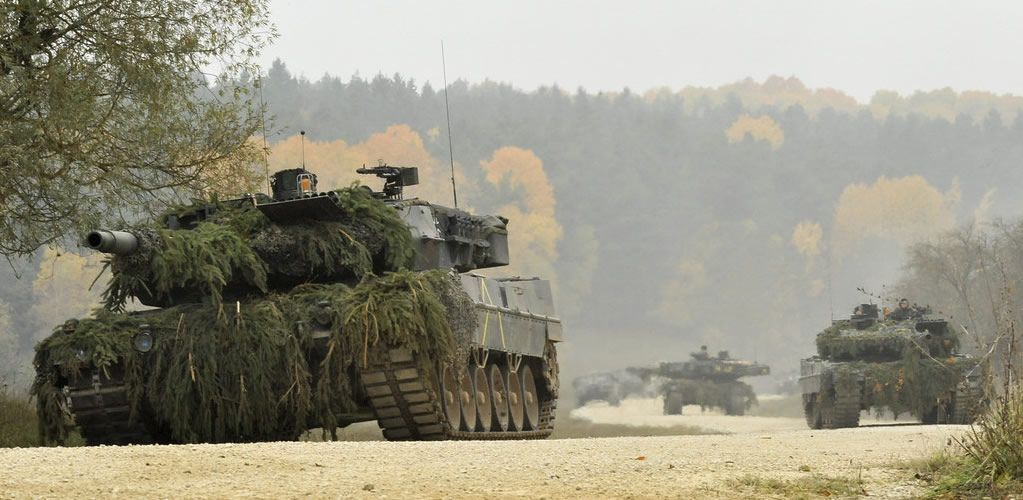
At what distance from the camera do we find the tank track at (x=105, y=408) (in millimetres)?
15883

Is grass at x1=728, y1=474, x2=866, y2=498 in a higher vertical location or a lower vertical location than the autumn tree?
lower

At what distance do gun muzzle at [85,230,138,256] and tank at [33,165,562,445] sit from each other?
17 mm

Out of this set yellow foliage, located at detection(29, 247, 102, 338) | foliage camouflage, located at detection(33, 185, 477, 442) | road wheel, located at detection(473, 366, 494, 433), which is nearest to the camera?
foliage camouflage, located at detection(33, 185, 477, 442)

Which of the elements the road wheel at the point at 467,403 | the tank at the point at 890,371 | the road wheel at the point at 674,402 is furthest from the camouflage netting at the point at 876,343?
the road wheel at the point at 674,402

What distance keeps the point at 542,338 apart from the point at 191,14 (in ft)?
20.5

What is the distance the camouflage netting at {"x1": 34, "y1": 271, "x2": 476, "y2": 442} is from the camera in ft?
51.5

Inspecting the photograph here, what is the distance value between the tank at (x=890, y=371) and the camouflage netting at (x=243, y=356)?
13061mm

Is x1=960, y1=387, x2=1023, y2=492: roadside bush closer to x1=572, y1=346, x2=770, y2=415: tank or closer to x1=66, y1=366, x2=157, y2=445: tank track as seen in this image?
x1=66, y1=366, x2=157, y2=445: tank track

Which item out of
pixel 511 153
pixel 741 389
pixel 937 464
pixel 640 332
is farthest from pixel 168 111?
pixel 640 332

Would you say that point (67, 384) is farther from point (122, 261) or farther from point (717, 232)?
point (717, 232)

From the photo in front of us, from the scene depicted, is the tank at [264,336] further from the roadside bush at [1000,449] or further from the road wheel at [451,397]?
the roadside bush at [1000,449]

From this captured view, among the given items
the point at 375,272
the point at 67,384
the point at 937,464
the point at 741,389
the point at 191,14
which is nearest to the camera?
the point at 937,464

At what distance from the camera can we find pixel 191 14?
19.7 metres

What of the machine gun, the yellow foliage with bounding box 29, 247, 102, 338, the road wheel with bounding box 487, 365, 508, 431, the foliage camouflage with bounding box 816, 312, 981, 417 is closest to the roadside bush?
the road wheel with bounding box 487, 365, 508, 431
